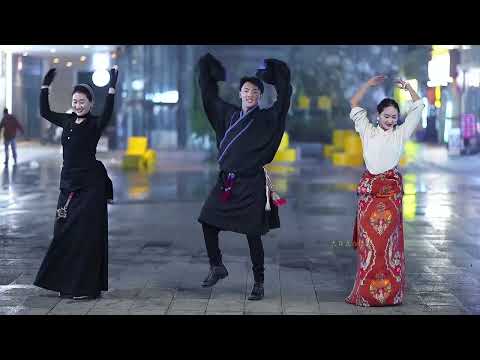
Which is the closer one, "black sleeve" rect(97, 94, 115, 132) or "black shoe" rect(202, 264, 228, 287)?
"black sleeve" rect(97, 94, 115, 132)

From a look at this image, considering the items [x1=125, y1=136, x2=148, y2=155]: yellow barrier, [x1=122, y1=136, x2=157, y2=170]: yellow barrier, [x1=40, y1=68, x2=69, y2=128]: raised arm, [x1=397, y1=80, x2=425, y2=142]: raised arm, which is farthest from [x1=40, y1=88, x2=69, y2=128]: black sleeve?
[x1=125, y1=136, x2=148, y2=155]: yellow barrier

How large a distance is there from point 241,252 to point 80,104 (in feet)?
11.5

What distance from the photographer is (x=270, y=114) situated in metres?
8.35

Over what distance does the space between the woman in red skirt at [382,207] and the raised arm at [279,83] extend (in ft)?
2.16

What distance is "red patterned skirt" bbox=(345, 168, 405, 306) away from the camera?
7.96 m

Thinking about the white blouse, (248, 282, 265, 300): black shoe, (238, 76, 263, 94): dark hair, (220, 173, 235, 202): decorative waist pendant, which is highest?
(238, 76, 263, 94): dark hair

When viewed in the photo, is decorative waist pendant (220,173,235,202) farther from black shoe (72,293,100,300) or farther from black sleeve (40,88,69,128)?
black sleeve (40,88,69,128)

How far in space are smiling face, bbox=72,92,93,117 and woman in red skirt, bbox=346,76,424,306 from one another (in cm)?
219

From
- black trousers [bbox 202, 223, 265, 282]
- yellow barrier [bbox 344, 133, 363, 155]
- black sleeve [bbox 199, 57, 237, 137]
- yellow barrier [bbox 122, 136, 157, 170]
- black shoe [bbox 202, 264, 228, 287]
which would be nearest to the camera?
black trousers [bbox 202, 223, 265, 282]
